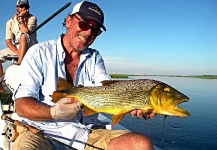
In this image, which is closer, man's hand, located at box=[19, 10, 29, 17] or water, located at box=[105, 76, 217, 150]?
man's hand, located at box=[19, 10, 29, 17]

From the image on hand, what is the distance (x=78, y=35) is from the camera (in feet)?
11.5

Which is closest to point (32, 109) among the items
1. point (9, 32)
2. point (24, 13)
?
point (24, 13)

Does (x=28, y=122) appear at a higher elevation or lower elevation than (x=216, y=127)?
higher

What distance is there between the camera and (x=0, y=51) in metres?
6.32

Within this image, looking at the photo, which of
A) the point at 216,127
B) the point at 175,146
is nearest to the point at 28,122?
the point at 175,146

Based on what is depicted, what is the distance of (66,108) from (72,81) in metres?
0.75

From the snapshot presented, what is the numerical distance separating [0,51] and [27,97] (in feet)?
11.9

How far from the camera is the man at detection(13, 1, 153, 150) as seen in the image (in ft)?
9.86

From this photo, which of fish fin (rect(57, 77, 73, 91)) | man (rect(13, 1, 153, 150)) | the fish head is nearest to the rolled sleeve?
man (rect(13, 1, 153, 150))

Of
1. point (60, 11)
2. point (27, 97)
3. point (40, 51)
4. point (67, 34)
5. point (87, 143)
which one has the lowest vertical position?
point (87, 143)

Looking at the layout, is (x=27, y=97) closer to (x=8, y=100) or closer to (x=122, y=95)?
(x=122, y=95)

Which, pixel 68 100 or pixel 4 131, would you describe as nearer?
pixel 68 100

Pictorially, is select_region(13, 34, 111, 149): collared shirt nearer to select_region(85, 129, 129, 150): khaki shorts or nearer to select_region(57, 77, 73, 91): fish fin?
select_region(85, 129, 129, 150): khaki shorts

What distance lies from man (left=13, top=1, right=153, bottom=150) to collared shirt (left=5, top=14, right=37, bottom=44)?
2.97 metres
